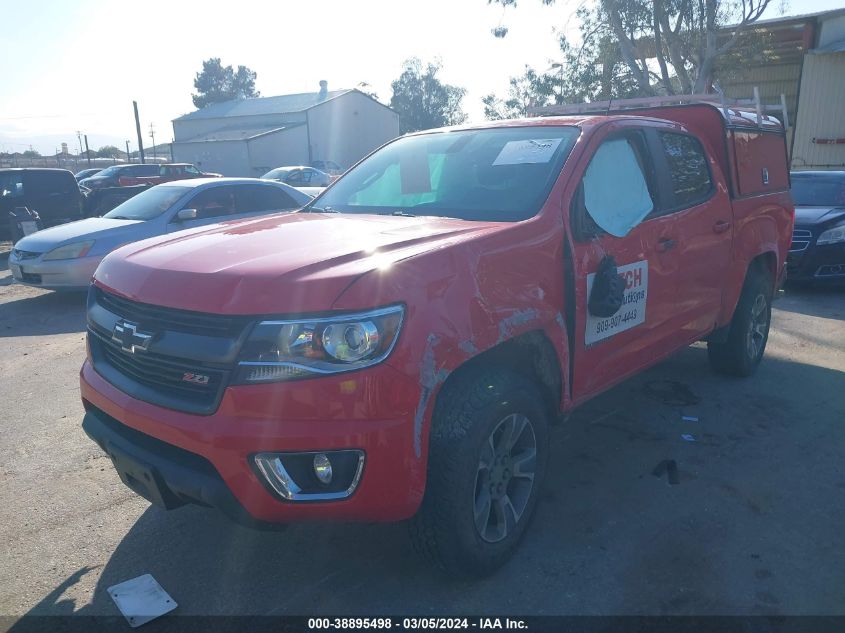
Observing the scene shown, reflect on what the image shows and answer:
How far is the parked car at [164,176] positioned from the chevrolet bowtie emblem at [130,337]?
59.8 ft

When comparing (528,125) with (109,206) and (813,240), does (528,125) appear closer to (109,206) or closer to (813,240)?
(813,240)

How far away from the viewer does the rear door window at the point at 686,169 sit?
4.22 m

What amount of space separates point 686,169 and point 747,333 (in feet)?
5.56

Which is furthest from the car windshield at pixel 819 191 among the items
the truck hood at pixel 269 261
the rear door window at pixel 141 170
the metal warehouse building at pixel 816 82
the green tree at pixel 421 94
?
the green tree at pixel 421 94

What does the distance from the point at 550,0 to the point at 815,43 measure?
8068mm

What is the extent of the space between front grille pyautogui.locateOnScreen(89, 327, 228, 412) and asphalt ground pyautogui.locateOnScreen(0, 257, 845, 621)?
2.97ft

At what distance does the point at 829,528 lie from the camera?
338cm

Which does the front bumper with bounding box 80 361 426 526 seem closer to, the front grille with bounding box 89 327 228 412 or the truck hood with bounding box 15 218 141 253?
the front grille with bounding box 89 327 228 412

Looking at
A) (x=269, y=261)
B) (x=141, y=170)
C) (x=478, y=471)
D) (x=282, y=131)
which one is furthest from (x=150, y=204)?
(x=282, y=131)

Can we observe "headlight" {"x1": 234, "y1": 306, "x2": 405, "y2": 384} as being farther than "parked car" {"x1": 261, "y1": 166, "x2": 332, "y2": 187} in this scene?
No

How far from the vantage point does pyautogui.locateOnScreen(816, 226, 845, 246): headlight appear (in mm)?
8922

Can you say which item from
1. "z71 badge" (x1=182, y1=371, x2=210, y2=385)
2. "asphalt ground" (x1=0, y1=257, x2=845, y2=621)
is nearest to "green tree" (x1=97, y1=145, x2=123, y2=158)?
"asphalt ground" (x1=0, y1=257, x2=845, y2=621)

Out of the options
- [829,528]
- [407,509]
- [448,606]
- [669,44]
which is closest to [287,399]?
[407,509]

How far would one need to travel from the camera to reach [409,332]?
2.43 m
